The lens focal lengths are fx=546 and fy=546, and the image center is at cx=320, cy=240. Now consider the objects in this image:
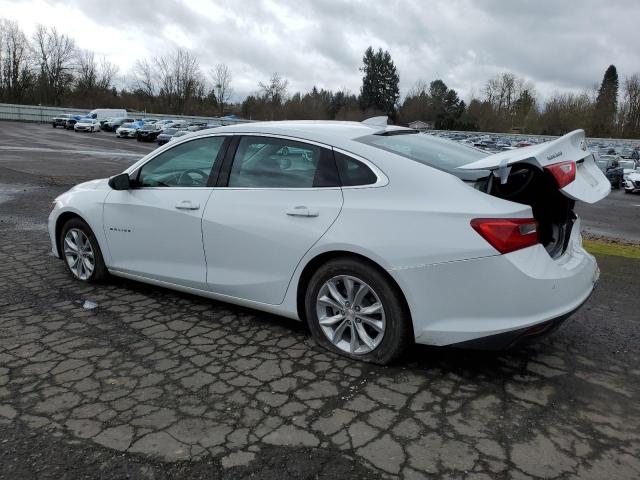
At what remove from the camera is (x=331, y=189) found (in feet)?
11.7

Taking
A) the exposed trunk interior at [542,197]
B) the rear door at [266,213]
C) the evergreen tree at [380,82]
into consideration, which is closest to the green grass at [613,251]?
the exposed trunk interior at [542,197]

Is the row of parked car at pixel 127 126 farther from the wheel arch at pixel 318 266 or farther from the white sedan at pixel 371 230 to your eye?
the wheel arch at pixel 318 266

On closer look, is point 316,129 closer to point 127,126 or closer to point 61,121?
point 127,126

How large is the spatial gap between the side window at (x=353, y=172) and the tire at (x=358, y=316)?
500 mm

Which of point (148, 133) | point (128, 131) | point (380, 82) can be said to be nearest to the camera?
point (148, 133)

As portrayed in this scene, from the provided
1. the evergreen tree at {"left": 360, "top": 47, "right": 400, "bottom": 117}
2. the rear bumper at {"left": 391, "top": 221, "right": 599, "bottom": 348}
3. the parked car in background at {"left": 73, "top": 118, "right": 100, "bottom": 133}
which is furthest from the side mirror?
the evergreen tree at {"left": 360, "top": 47, "right": 400, "bottom": 117}

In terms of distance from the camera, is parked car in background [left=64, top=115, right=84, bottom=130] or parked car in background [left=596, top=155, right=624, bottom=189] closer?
parked car in background [left=596, top=155, right=624, bottom=189]

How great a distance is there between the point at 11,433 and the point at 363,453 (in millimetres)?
1749

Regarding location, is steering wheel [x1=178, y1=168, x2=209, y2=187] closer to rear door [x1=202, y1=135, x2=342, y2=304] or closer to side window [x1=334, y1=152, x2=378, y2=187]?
rear door [x1=202, y1=135, x2=342, y2=304]

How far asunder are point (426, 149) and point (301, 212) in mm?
1031

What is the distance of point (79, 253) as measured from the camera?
5.17 metres

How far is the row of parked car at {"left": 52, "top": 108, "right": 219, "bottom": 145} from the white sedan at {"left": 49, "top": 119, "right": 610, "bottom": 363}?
33.7 meters

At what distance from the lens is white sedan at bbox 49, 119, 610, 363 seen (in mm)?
3080

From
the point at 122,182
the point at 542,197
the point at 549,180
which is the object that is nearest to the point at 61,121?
the point at 122,182
